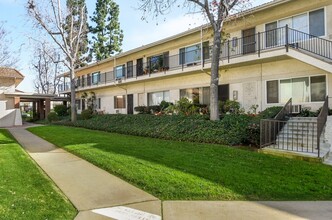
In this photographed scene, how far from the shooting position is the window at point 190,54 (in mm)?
19673

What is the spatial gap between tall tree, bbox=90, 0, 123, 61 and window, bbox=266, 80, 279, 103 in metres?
37.2

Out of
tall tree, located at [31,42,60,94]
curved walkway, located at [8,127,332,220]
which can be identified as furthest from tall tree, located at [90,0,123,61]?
curved walkway, located at [8,127,332,220]

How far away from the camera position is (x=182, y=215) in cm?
458

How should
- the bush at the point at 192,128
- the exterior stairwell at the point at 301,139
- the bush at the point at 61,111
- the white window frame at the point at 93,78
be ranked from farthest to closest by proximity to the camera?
the bush at the point at 61,111 < the white window frame at the point at 93,78 < the bush at the point at 192,128 < the exterior stairwell at the point at 301,139

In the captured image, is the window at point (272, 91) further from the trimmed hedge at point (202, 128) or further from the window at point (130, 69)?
the window at point (130, 69)

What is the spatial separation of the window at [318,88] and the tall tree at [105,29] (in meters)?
39.4

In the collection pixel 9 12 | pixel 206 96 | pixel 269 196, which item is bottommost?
pixel 269 196

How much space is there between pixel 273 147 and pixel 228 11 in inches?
275

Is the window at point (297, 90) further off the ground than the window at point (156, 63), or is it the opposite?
the window at point (156, 63)

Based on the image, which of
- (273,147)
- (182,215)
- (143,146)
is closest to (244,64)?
(273,147)

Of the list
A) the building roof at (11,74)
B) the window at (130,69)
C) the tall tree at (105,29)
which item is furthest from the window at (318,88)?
the tall tree at (105,29)

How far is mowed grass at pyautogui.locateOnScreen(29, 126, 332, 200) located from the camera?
18.8ft

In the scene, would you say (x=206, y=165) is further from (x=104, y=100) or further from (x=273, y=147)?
(x=104, y=100)

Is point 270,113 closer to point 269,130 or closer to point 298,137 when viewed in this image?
point 269,130
